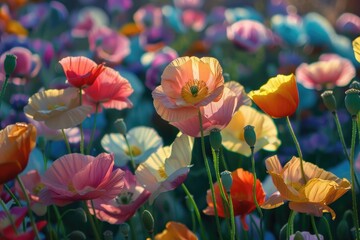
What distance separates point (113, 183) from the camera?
3.41 feet

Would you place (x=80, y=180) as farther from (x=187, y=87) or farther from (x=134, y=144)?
(x=134, y=144)

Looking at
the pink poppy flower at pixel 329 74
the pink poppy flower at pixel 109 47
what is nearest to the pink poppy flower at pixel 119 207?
the pink poppy flower at pixel 329 74

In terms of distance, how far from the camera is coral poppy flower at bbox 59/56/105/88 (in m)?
1.14

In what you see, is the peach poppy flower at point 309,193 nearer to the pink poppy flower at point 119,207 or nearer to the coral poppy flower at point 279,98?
the coral poppy flower at point 279,98

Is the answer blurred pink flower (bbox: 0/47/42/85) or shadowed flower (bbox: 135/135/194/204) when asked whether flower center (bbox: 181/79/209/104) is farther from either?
blurred pink flower (bbox: 0/47/42/85)

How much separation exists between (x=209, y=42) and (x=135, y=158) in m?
1.45

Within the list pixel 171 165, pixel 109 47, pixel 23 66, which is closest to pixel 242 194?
pixel 171 165

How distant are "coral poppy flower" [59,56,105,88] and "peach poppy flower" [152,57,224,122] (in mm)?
130

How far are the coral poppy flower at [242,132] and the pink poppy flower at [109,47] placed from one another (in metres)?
1.01

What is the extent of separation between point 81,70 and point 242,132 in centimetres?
34

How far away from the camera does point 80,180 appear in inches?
39.8

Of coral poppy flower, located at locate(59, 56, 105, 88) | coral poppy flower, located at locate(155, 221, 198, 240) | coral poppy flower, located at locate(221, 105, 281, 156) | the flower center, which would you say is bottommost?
coral poppy flower, located at locate(221, 105, 281, 156)

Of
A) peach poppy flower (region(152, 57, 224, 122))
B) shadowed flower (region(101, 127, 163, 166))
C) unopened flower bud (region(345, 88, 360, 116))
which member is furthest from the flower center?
shadowed flower (region(101, 127, 163, 166))

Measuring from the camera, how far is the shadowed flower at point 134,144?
4.54 feet
